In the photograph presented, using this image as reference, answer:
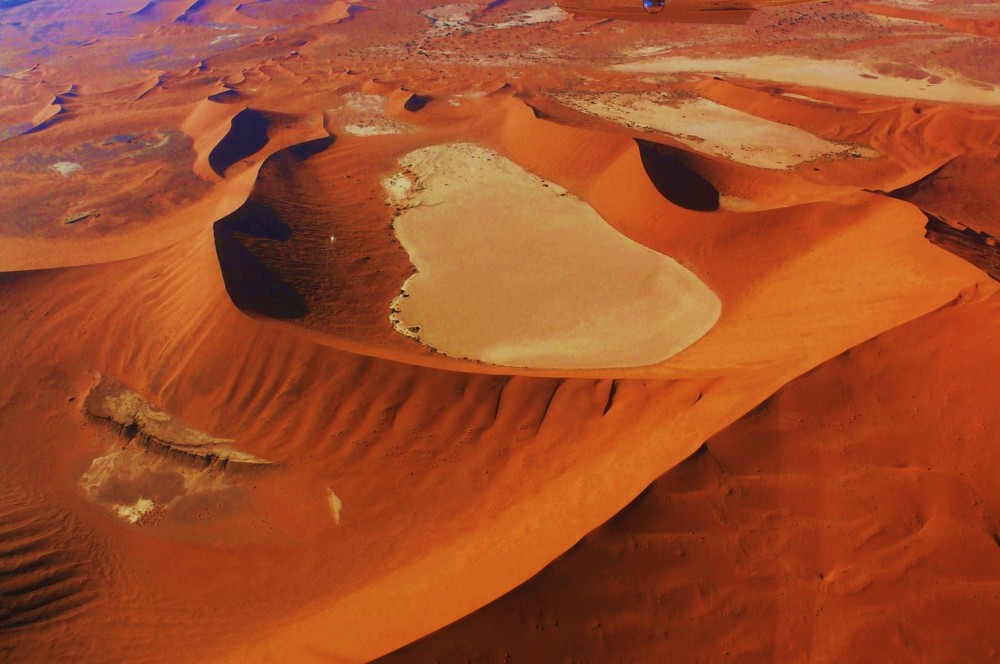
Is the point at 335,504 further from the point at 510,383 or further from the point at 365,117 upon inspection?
the point at 365,117

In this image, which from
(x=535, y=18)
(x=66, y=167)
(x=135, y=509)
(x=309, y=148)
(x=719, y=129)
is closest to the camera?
(x=135, y=509)

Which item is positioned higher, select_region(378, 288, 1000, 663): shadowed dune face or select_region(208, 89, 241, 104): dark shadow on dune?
select_region(378, 288, 1000, 663): shadowed dune face

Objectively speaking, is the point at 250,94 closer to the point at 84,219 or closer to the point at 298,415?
the point at 84,219

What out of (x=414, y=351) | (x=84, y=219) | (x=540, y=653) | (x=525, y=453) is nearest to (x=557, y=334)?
(x=414, y=351)

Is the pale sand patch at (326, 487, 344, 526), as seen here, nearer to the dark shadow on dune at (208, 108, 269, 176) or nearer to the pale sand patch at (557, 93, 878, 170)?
the dark shadow on dune at (208, 108, 269, 176)

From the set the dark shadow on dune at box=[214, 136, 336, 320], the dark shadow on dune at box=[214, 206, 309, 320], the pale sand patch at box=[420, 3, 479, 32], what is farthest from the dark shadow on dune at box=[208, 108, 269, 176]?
the pale sand patch at box=[420, 3, 479, 32]

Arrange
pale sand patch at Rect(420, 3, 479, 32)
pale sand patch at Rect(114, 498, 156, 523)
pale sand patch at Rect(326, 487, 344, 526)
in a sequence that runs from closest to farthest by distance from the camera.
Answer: pale sand patch at Rect(326, 487, 344, 526) → pale sand patch at Rect(114, 498, 156, 523) → pale sand patch at Rect(420, 3, 479, 32)

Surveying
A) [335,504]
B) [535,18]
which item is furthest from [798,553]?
[535,18]
